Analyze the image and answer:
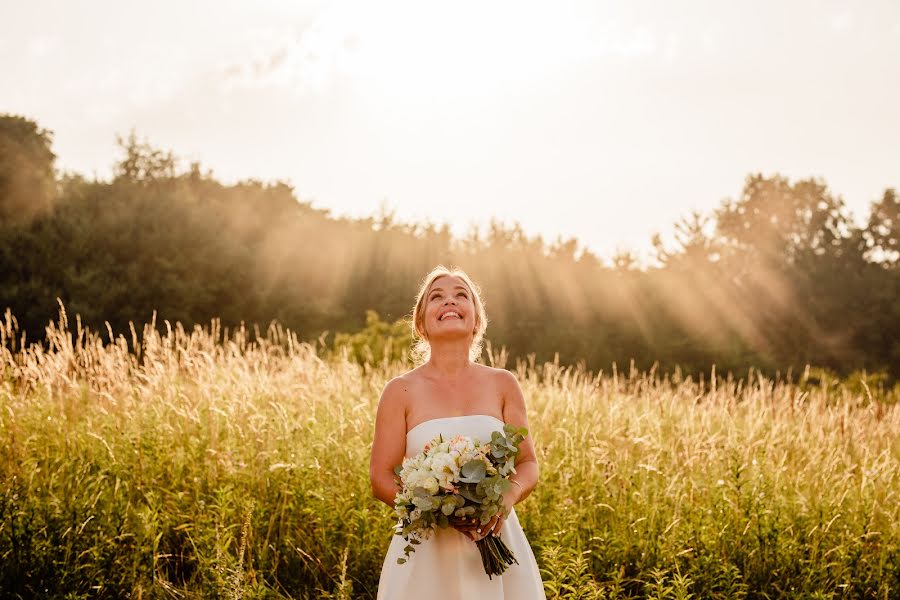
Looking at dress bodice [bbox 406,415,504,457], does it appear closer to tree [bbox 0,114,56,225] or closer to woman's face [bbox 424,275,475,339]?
woman's face [bbox 424,275,475,339]

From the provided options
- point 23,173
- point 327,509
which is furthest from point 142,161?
point 327,509

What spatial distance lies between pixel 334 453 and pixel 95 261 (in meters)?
14.0

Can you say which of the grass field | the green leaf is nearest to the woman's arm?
the green leaf

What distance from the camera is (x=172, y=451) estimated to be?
567 cm

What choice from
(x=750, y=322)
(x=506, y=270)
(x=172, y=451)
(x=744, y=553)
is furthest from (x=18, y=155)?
(x=750, y=322)

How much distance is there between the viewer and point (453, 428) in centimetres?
295

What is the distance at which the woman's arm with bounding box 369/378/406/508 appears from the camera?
9.78 feet

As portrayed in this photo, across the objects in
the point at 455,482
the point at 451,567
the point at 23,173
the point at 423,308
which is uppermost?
the point at 23,173

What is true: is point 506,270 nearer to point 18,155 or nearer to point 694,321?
point 694,321

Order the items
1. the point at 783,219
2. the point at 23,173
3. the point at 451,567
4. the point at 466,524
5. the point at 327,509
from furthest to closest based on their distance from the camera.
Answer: the point at 783,219, the point at 23,173, the point at 327,509, the point at 451,567, the point at 466,524

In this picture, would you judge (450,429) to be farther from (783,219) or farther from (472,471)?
(783,219)

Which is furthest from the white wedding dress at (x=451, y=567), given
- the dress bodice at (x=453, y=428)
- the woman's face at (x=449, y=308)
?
the woman's face at (x=449, y=308)

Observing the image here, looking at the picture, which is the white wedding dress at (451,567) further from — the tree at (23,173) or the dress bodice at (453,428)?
the tree at (23,173)

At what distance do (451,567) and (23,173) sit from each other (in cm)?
1882
